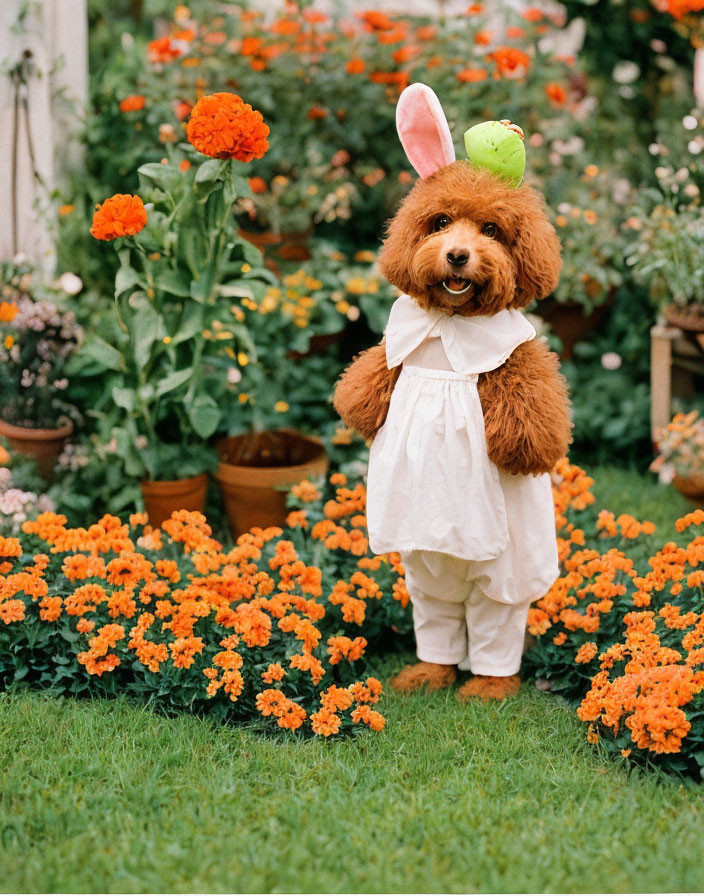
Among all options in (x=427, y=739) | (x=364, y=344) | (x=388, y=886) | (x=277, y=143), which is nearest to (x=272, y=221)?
(x=277, y=143)

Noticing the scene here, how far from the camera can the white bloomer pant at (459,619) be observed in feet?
8.36

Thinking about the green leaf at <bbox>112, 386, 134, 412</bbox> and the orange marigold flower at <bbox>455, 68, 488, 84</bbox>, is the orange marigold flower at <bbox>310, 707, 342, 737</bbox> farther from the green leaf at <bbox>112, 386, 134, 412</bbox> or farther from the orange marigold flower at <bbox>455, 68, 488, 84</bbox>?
the orange marigold flower at <bbox>455, 68, 488, 84</bbox>

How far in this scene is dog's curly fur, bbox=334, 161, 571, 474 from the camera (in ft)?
7.38

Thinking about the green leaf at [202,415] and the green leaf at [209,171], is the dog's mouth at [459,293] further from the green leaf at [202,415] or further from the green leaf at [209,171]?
the green leaf at [202,415]

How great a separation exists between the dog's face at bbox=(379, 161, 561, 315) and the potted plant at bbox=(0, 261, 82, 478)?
5.25ft

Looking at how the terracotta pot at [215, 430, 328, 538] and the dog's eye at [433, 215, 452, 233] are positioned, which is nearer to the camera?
the dog's eye at [433, 215, 452, 233]

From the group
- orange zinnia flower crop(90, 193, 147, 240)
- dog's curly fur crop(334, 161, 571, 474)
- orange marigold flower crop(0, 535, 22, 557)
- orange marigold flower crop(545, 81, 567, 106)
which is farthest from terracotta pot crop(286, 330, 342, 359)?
dog's curly fur crop(334, 161, 571, 474)

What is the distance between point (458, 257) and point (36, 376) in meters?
1.89

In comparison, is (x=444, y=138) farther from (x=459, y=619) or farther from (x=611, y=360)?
(x=611, y=360)

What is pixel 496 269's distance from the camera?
7.32ft

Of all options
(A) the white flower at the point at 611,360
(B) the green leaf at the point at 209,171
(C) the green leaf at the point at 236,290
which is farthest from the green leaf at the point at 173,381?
(A) the white flower at the point at 611,360

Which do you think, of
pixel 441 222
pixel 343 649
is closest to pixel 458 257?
pixel 441 222

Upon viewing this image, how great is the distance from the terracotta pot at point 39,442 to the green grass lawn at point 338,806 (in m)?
1.13

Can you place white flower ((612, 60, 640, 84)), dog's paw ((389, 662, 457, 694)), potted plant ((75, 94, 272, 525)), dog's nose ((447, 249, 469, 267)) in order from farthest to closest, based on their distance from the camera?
white flower ((612, 60, 640, 84)), potted plant ((75, 94, 272, 525)), dog's paw ((389, 662, 457, 694)), dog's nose ((447, 249, 469, 267))
